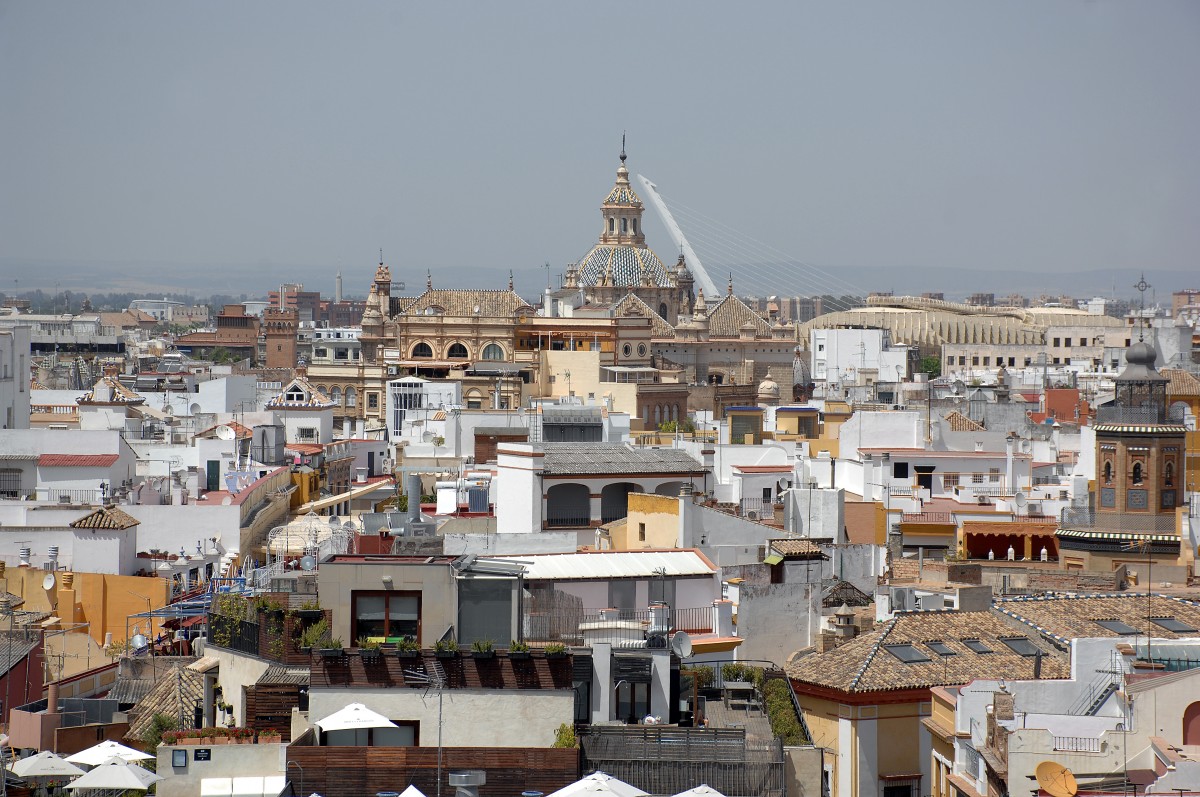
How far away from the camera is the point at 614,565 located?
1769cm

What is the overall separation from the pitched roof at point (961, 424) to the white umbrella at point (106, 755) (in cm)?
2350

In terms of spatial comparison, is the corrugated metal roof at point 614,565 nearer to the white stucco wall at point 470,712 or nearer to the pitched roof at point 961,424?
the white stucco wall at point 470,712

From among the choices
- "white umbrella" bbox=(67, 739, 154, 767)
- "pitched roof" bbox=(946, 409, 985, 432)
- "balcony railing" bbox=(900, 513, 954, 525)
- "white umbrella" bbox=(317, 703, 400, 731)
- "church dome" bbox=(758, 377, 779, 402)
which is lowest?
"white umbrella" bbox=(67, 739, 154, 767)

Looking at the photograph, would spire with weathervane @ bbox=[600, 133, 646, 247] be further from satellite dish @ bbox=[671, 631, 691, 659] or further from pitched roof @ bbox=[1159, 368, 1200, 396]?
satellite dish @ bbox=[671, 631, 691, 659]

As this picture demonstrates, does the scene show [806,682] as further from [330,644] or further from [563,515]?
[563,515]

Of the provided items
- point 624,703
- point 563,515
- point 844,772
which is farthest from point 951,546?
A: point 624,703

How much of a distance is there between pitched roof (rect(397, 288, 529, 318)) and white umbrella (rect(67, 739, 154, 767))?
63206 millimetres

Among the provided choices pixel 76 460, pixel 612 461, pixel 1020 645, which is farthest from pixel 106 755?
pixel 76 460

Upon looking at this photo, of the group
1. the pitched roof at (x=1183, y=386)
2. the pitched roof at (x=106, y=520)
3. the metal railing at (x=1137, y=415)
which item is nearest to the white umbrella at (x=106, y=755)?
the pitched roof at (x=106, y=520)

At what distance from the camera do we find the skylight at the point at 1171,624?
1792cm

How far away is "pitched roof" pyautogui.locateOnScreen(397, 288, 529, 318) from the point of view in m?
77.7

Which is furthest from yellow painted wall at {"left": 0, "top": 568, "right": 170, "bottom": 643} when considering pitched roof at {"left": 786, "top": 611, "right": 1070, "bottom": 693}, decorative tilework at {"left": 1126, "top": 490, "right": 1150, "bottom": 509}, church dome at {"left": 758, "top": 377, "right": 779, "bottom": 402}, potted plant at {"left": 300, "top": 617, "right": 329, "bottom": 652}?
church dome at {"left": 758, "top": 377, "right": 779, "bottom": 402}

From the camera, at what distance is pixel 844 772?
659 inches

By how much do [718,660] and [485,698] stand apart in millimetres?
3953
